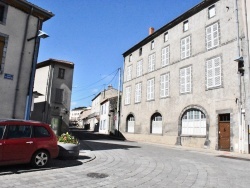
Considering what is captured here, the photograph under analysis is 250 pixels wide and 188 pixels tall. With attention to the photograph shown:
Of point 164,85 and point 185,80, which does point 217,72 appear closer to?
point 185,80

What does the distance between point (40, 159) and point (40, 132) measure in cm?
86

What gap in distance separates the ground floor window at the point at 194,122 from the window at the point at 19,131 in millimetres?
16133

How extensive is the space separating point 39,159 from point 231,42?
16.7 meters

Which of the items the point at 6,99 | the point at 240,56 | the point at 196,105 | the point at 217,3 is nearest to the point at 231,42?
the point at 240,56

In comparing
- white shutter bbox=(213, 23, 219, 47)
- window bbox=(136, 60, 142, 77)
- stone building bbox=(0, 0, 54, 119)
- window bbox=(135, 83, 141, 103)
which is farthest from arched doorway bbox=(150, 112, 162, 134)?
stone building bbox=(0, 0, 54, 119)

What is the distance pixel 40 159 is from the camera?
26.3 ft

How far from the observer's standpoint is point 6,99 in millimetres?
12758

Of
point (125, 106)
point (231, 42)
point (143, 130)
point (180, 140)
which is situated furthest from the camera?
point (125, 106)

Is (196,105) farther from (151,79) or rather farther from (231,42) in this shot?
(151,79)

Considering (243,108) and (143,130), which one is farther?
(143,130)

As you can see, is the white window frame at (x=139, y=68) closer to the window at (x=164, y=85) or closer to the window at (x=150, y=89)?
the window at (x=150, y=89)

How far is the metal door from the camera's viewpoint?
1855 cm

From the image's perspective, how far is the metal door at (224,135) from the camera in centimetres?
1855

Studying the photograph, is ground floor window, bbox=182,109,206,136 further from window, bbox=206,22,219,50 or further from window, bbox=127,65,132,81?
window, bbox=127,65,132,81
